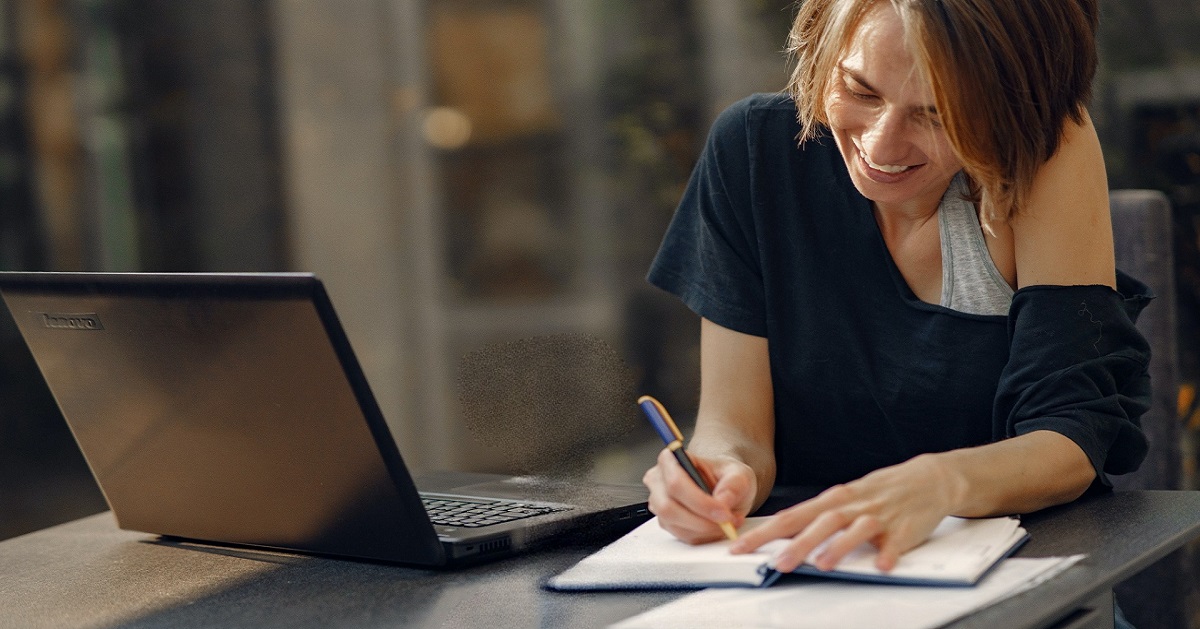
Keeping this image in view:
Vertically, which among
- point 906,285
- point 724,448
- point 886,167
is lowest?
point 724,448

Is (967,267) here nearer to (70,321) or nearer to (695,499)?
(695,499)

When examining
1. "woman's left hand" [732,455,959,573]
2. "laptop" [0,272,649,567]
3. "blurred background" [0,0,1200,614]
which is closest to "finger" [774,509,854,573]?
"woman's left hand" [732,455,959,573]

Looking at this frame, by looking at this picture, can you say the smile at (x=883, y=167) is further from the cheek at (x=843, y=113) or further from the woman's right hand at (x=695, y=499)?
the woman's right hand at (x=695, y=499)

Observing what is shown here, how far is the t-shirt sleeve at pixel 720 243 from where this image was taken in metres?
1.37

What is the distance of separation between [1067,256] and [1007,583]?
48 centimetres

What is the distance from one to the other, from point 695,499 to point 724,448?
1.05 feet

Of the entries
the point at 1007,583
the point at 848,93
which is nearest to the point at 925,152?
the point at 848,93

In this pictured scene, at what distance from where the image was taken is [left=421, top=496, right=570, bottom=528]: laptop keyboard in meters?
0.98

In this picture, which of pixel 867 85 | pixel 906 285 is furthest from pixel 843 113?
pixel 906 285

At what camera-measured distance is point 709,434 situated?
127cm

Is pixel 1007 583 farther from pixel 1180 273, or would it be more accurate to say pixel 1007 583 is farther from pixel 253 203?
pixel 253 203

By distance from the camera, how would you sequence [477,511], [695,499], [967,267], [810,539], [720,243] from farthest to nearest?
1. [720,243]
2. [967,267]
3. [477,511]
4. [695,499]
5. [810,539]

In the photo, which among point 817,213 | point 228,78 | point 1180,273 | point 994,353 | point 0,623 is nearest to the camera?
point 0,623

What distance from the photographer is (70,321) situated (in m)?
0.96
